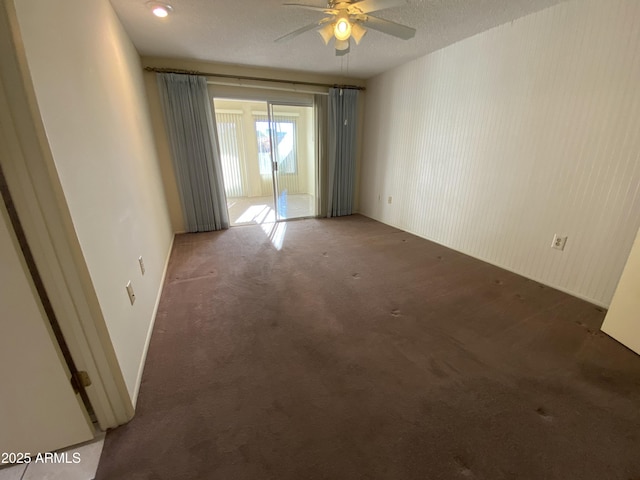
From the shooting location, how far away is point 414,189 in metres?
3.84

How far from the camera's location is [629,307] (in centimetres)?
166

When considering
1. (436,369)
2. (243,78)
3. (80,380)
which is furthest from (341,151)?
(80,380)

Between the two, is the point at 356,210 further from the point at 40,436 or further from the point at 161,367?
the point at 40,436

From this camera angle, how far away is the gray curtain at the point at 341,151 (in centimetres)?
430

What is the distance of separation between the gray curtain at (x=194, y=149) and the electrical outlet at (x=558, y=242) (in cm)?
405

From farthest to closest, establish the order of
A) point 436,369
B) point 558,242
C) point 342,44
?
point 558,242, point 342,44, point 436,369

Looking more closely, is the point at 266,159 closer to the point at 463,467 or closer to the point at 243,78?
the point at 243,78

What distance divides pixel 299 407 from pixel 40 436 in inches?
42.6

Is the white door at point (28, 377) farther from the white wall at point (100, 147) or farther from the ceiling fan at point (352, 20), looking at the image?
the ceiling fan at point (352, 20)

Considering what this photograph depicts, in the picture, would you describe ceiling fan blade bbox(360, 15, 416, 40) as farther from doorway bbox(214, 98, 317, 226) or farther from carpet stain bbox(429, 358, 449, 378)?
doorway bbox(214, 98, 317, 226)

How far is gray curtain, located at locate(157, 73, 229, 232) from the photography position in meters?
3.44

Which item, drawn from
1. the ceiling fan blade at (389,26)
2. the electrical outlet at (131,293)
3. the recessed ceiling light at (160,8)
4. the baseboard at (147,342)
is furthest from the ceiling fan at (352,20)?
the baseboard at (147,342)

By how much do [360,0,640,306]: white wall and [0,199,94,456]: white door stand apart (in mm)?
3429

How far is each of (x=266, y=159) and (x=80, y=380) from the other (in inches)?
243
